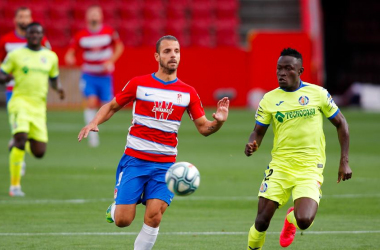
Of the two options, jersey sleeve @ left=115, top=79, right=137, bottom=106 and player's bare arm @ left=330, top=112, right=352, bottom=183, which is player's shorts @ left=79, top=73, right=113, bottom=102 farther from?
player's bare arm @ left=330, top=112, right=352, bottom=183

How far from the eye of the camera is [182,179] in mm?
7129

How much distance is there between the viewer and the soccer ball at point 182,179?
713cm

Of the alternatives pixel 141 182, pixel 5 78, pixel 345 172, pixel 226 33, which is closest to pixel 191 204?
pixel 5 78

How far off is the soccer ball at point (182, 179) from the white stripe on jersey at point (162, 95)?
734 mm

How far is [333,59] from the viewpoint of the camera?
31984 millimetres

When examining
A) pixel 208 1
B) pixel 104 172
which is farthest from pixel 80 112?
pixel 104 172

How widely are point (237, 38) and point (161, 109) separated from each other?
23.7 metres

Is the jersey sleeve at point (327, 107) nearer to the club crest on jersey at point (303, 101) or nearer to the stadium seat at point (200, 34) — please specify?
the club crest on jersey at point (303, 101)

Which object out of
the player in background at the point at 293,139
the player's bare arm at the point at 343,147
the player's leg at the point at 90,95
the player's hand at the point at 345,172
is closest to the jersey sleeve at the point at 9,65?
the player in background at the point at 293,139

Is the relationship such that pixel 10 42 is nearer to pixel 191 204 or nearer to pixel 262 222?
pixel 191 204

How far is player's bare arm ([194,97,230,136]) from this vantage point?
7.39 m

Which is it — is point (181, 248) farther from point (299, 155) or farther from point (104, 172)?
point (104, 172)

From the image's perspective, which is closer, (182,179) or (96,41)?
(182,179)

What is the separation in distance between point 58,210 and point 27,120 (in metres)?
1.87
